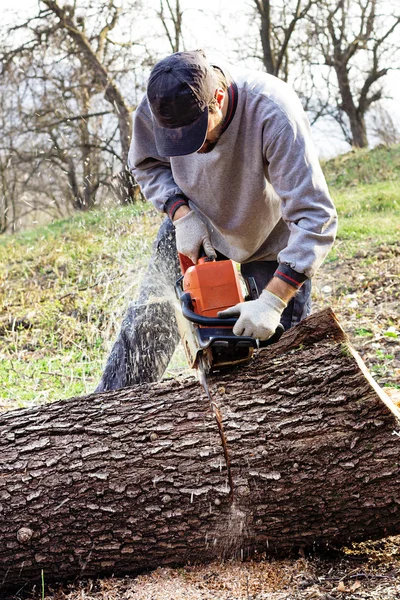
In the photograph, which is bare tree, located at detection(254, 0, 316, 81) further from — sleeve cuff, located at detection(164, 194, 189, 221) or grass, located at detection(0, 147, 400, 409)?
sleeve cuff, located at detection(164, 194, 189, 221)

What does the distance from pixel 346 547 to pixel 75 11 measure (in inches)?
462

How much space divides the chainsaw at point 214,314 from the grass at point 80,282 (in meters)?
2.09

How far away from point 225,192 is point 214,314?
66 cm

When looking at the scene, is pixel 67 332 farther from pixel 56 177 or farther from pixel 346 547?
pixel 56 177

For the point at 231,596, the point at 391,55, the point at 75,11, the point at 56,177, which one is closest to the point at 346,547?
the point at 231,596

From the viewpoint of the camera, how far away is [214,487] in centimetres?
211

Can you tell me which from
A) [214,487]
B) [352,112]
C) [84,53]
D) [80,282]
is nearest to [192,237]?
[214,487]

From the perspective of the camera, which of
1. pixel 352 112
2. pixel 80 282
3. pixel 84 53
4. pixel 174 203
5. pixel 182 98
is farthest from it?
pixel 352 112

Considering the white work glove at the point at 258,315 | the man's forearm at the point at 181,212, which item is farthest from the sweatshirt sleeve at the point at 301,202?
the man's forearm at the point at 181,212

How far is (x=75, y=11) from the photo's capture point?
37.5 ft

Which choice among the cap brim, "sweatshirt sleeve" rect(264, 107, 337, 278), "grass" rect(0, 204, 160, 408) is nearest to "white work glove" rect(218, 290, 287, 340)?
"sweatshirt sleeve" rect(264, 107, 337, 278)

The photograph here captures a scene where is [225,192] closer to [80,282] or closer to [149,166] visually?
[149,166]

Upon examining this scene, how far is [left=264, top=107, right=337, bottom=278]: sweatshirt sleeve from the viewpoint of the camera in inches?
86.2

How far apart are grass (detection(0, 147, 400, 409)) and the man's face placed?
90.7 inches
